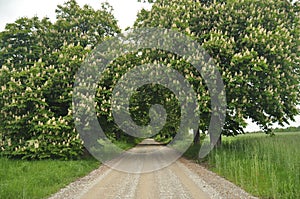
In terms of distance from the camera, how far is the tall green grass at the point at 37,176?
1031 centimetres

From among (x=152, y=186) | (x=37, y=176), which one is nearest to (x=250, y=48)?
(x=152, y=186)

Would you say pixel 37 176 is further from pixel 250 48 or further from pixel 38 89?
pixel 250 48

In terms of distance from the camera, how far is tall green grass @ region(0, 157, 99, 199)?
33.8 feet

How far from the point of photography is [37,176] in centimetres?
1283

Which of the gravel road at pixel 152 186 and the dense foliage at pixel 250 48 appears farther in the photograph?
the dense foliage at pixel 250 48

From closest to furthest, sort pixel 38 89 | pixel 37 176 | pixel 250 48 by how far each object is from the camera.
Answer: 1. pixel 37 176
2. pixel 38 89
3. pixel 250 48

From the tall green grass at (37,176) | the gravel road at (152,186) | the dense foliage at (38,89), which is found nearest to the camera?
the gravel road at (152,186)

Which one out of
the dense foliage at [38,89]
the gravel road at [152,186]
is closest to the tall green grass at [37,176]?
the gravel road at [152,186]

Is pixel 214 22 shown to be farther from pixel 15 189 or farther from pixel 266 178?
pixel 15 189

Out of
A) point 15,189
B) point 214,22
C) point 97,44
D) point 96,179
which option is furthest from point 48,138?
point 214,22

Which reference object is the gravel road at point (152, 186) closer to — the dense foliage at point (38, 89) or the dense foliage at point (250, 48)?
the dense foliage at point (38, 89)

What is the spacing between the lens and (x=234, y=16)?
19391mm

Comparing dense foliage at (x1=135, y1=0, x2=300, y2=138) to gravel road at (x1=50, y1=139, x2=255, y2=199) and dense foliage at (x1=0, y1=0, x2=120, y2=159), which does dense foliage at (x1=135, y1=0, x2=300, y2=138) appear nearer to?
gravel road at (x1=50, y1=139, x2=255, y2=199)

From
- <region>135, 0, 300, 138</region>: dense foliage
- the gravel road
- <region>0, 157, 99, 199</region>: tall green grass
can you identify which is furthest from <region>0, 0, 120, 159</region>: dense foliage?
<region>135, 0, 300, 138</region>: dense foliage
